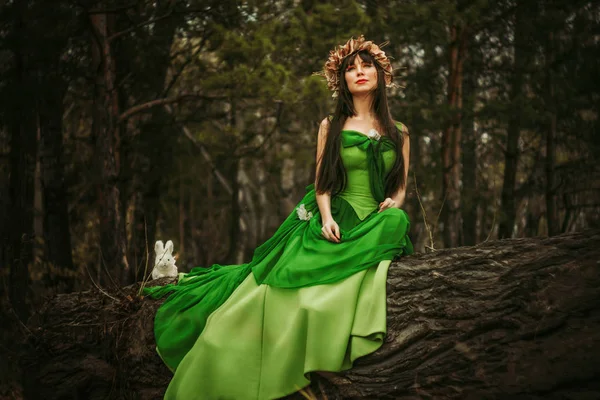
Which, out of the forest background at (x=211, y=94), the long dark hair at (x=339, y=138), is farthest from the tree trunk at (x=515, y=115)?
the long dark hair at (x=339, y=138)

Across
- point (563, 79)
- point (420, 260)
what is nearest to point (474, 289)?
point (420, 260)

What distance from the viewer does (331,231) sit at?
13.8ft

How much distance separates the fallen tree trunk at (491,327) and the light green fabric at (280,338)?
0.33 ft

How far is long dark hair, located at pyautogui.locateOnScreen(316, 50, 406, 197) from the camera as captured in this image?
14.7ft

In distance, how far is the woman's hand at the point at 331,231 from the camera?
4.16m

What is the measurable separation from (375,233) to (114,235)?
18.0 feet

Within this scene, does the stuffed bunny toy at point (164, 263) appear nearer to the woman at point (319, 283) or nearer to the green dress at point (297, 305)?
the woman at point (319, 283)

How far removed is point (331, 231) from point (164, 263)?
169 centimetres

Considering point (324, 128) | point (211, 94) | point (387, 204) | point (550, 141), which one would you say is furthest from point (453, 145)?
point (387, 204)

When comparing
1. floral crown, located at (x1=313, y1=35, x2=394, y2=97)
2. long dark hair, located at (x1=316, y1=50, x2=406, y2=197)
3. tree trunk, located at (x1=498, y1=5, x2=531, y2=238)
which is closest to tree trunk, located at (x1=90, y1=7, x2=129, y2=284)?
floral crown, located at (x1=313, y1=35, x2=394, y2=97)

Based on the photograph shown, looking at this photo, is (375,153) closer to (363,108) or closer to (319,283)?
(363,108)

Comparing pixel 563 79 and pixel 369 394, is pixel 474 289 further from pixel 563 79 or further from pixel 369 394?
pixel 563 79

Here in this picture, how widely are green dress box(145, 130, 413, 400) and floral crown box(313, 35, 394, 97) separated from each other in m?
0.52

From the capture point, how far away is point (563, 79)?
10945mm
